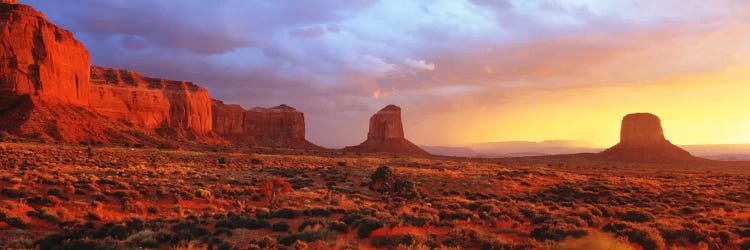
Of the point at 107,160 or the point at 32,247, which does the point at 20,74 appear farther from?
the point at 32,247

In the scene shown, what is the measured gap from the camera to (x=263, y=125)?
145000 mm

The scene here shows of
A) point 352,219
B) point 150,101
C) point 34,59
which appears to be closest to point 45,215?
point 352,219

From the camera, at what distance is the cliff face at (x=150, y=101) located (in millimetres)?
85500

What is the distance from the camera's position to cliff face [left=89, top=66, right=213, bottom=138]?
281 ft

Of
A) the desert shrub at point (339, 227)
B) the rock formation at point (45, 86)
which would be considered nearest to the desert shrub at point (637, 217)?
the desert shrub at point (339, 227)

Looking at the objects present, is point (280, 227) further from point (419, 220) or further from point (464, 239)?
point (464, 239)

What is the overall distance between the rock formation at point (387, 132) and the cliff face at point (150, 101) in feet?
162

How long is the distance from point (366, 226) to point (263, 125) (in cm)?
13913

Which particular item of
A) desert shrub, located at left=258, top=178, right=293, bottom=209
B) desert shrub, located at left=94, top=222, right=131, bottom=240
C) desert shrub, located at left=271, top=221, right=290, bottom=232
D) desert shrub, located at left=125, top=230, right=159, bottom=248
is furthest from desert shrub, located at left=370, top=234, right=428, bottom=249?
desert shrub, located at left=258, top=178, right=293, bottom=209

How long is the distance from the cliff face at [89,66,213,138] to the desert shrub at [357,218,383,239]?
82.7 m

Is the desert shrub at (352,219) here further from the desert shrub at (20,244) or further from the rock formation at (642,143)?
the rock formation at (642,143)

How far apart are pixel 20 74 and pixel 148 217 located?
58.1 meters

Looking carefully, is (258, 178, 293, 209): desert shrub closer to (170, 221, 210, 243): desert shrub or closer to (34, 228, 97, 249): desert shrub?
Answer: (170, 221, 210, 243): desert shrub

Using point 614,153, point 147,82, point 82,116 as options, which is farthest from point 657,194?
point 147,82
